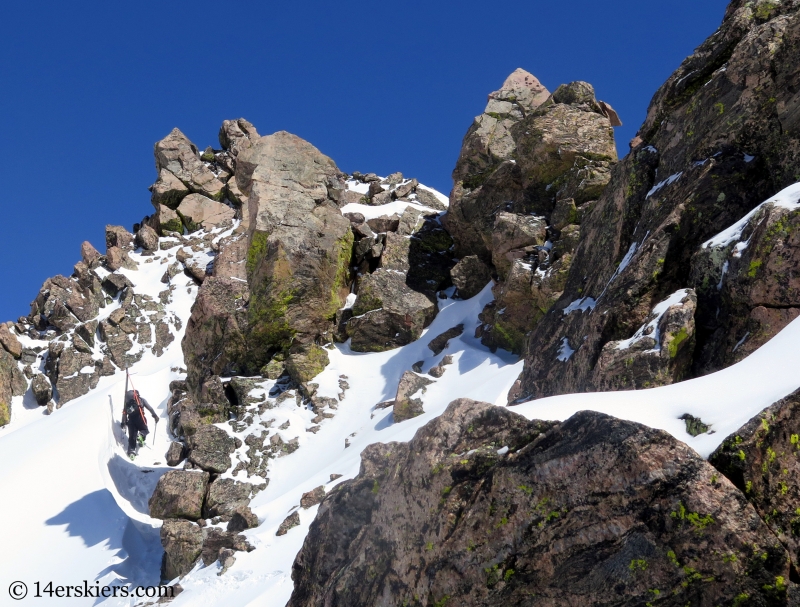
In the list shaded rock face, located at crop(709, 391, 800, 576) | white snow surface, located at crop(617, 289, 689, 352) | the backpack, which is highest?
the backpack

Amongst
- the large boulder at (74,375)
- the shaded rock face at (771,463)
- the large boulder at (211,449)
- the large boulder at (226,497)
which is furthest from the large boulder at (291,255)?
the shaded rock face at (771,463)

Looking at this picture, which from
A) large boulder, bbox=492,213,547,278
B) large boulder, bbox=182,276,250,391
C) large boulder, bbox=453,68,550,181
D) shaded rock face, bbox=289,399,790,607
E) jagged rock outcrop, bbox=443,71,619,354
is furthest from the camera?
large boulder, bbox=453,68,550,181

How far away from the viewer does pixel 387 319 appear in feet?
110

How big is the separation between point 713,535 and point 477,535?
241cm

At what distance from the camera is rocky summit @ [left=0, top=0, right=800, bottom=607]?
247 inches

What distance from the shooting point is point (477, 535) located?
274 inches

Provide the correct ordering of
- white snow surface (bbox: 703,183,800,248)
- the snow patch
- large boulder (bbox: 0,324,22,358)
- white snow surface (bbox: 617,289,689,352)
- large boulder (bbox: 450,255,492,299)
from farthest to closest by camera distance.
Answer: large boulder (bbox: 0,324,22,358) → large boulder (bbox: 450,255,492,299) → the snow patch → white snow surface (bbox: 617,289,689,352) → white snow surface (bbox: 703,183,800,248)

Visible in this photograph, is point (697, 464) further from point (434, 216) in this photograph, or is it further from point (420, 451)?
point (434, 216)

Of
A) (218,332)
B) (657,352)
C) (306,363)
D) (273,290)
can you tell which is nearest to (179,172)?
(218,332)

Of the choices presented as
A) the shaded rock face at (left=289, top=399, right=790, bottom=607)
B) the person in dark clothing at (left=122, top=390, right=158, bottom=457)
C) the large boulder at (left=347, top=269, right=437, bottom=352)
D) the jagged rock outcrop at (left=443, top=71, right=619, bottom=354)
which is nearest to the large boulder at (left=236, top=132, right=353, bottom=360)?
the large boulder at (left=347, top=269, right=437, bottom=352)

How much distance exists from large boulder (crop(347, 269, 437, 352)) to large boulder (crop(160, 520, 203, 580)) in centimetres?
1384

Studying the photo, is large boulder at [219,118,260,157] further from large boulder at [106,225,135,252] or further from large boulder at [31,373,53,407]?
large boulder at [31,373,53,407]

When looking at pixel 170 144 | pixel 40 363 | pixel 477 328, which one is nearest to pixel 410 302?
pixel 477 328

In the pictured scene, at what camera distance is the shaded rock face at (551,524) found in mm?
5750
